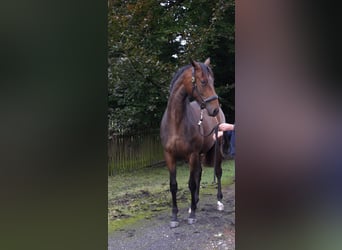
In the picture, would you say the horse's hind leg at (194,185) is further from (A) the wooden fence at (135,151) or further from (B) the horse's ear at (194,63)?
(B) the horse's ear at (194,63)

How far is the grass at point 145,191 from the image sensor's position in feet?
5.17

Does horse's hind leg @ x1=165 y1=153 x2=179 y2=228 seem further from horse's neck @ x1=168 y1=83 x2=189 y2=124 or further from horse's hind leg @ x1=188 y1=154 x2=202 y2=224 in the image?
horse's neck @ x1=168 y1=83 x2=189 y2=124

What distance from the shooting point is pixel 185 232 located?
1.76 m

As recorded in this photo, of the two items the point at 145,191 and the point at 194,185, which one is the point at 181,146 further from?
the point at 145,191

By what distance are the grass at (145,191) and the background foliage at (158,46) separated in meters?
0.28

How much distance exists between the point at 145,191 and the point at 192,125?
0.49 m

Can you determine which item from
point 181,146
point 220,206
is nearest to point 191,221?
point 220,206
